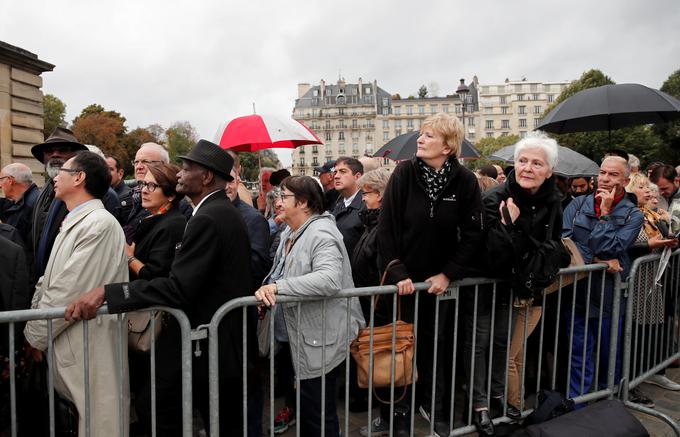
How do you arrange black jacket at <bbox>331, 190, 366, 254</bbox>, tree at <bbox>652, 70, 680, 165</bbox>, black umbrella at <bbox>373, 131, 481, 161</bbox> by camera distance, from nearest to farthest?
black jacket at <bbox>331, 190, 366, 254</bbox> < black umbrella at <bbox>373, 131, 481, 161</bbox> < tree at <bbox>652, 70, 680, 165</bbox>

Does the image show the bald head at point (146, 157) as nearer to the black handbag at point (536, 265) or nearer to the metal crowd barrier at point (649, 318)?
the black handbag at point (536, 265)

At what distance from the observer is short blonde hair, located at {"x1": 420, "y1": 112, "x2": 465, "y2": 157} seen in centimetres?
331

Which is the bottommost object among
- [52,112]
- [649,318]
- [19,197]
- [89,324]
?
[649,318]

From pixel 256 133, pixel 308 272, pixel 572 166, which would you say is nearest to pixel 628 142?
pixel 572 166

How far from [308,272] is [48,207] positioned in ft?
8.10

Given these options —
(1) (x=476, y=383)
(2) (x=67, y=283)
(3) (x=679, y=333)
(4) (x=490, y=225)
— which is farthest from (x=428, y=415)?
(3) (x=679, y=333)

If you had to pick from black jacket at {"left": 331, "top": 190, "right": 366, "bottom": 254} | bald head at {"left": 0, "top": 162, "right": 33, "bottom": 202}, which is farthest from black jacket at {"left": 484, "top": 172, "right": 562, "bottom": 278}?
bald head at {"left": 0, "top": 162, "right": 33, "bottom": 202}

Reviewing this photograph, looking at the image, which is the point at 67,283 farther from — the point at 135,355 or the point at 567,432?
the point at 567,432

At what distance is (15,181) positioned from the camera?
497 cm

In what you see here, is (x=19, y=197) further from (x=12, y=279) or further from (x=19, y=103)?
(x=19, y=103)

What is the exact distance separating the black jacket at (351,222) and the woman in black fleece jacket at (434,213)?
1.03 metres

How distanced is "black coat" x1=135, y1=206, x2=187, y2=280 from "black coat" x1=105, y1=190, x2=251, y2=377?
35 cm

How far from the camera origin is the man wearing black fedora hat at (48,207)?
3.58 metres

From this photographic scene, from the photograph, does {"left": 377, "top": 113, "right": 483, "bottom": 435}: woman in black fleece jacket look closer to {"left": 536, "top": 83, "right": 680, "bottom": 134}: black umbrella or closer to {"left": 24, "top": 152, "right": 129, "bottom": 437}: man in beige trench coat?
{"left": 24, "top": 152, "right": 129, "bottom": 437}: man in beige trench coat
